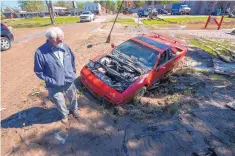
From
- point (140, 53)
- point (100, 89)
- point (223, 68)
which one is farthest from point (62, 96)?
point (223, 68)

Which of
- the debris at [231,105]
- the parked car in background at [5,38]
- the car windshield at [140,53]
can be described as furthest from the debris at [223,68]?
the parked car in background at [5,38]

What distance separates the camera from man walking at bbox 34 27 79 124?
2.80 m

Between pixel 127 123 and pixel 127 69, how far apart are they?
162 cm

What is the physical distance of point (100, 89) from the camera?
165 inches

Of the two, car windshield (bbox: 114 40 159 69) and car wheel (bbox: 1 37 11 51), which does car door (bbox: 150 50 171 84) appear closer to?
car windshield (bbox: 114 40 159 69)

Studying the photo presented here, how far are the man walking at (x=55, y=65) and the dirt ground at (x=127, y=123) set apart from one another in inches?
28.6

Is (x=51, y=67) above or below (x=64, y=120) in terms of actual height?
above

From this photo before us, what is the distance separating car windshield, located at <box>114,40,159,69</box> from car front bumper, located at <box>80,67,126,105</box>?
1.40 metres

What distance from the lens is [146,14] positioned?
36.5 metres

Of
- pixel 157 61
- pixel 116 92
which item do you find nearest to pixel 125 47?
pixel 157 61

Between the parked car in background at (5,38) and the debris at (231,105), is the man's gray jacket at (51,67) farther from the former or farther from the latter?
the parked car in background at (5,38)

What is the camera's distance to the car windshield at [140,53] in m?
4.96

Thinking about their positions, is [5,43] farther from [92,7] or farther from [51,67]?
[92,7]

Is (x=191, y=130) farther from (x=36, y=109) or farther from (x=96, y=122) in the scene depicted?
(x=36, y=109)
